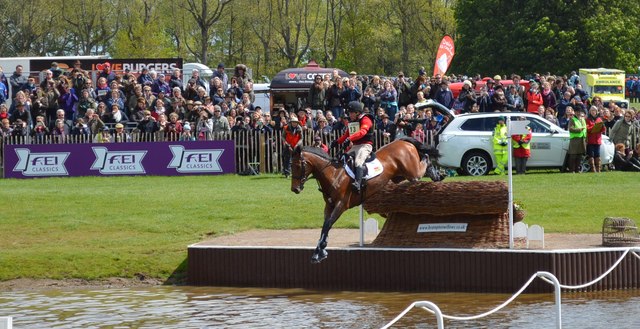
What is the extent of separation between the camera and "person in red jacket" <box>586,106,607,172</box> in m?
32.4

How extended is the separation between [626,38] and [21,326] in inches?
2386

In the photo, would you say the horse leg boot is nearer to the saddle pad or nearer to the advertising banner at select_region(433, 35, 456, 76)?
the saddle pad

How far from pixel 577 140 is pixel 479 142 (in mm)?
2675

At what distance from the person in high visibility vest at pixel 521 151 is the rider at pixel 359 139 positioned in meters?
11.4

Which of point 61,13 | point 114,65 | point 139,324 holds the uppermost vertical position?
point 61,13

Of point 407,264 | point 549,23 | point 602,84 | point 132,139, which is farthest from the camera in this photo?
point 549,23

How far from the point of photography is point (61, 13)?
76.1m

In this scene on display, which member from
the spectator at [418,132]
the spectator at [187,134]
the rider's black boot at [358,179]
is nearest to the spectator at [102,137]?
the spectator at [187,134]

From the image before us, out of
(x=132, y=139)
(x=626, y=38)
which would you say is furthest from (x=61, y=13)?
(x=132, y=139)

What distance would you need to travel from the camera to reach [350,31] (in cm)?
7894

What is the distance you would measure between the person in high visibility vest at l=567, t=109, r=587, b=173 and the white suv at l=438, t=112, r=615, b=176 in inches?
11.6

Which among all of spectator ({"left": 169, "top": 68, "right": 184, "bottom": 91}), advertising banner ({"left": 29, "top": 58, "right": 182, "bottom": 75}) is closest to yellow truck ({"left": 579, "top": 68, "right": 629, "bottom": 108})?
advertising banner ({"left": 29, "top": 58, "right": 182, "bottom": 75})

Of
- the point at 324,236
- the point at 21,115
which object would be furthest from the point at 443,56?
the point at 324,236

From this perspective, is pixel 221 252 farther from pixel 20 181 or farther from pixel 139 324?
pixel 20 181
